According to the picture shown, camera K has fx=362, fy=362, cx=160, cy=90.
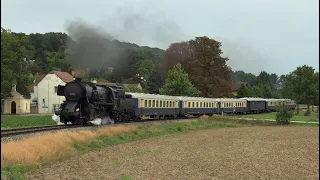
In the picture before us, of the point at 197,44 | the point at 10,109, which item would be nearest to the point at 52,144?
the point at 10,109

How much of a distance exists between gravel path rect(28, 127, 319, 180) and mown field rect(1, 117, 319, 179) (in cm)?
47

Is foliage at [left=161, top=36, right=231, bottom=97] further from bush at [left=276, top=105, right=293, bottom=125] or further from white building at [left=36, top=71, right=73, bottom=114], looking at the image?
white building at [left=36, top=71, right=73, bottom=114]

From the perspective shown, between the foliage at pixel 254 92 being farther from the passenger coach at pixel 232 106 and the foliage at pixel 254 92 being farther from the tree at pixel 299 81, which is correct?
the tree at pixel 299 81

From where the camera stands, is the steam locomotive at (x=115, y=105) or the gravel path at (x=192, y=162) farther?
the steam locomotive at (x=115, y=105)

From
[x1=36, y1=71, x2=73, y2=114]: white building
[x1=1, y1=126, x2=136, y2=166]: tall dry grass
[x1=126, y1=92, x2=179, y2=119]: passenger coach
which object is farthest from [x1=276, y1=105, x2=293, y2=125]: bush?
[x1=36, y1=71, x2=73, y2=114]: white building

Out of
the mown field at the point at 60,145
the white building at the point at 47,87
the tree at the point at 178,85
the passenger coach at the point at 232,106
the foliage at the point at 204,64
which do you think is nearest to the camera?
the mown field at the point at 60,145

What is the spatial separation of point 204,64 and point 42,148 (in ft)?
184

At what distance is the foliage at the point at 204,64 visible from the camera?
2712 inches

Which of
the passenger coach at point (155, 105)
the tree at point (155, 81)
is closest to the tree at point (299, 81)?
the passenger coach at point (155, 105)

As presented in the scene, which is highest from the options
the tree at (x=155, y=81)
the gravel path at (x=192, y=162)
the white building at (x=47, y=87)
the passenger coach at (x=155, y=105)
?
the tree at (x=155, y=81)

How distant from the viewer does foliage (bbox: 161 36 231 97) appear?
68875mm

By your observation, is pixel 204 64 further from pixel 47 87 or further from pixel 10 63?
pixel 10 63

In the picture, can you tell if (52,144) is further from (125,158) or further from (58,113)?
(58,113)

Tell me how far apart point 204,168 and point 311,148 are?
1265cm
